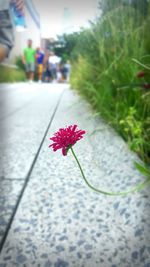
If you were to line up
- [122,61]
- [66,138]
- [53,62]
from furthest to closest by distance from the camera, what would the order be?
[122,61]
[53,62]
[66,138]

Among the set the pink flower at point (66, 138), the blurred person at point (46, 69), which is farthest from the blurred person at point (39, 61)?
the pink flower at point (66, 138)

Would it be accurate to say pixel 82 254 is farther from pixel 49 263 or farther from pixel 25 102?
pixel 25 102

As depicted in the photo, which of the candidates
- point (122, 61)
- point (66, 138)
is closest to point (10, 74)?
point (66, 138)

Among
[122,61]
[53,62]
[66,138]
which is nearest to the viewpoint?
[66,138]

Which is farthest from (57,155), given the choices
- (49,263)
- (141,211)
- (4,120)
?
(141,211)

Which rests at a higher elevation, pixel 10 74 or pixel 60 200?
pixel 10 74

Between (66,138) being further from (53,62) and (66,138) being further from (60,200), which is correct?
(60,200)
